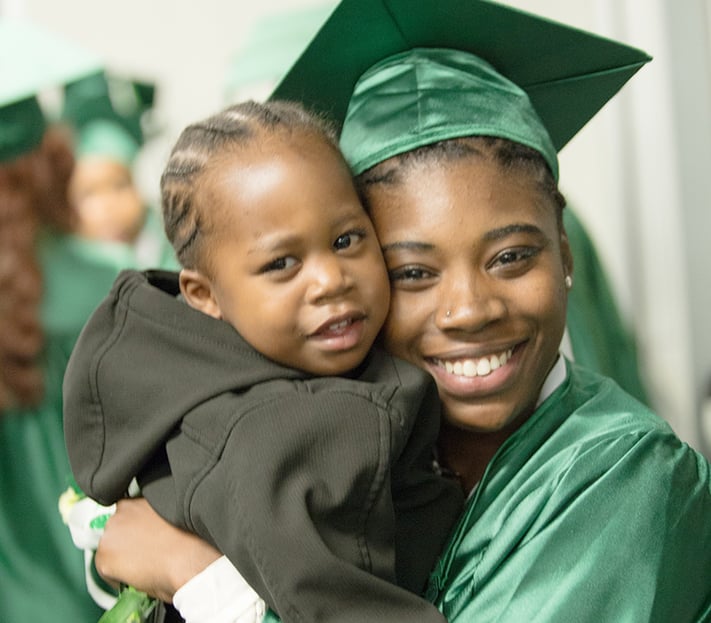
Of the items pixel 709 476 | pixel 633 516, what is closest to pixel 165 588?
pixel 633 516

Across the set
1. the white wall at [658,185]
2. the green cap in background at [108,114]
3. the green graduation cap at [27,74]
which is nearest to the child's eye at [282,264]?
the green graduation cap at [27,74]

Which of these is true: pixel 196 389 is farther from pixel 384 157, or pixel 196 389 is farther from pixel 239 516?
pixel 384 157

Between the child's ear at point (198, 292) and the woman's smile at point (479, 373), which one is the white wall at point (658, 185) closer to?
the woman's smile at point (479, 373)

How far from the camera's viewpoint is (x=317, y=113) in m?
1.14

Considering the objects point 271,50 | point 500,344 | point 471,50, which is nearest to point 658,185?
point 271,50

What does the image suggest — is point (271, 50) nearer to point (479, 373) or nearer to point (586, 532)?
point (479, 373)

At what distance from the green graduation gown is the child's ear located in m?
0.36

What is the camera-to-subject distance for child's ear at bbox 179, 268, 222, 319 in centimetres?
102

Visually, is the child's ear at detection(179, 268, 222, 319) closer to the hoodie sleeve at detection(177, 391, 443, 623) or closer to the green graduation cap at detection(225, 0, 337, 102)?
the hoodie sleeve at detection(177, 391, 443, 623)

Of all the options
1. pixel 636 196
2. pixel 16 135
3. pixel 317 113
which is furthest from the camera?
pixel 636 196

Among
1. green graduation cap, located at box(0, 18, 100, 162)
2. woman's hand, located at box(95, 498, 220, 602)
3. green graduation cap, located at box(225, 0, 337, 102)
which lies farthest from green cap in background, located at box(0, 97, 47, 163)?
woman's hand, located at box(95, 498, 220, 602)

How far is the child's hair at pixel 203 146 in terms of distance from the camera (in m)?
0.97

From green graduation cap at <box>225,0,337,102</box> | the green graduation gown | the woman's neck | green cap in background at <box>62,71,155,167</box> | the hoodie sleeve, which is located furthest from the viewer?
green cap in background at <box>62,71,155,167</box>

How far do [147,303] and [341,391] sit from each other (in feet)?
0.86
